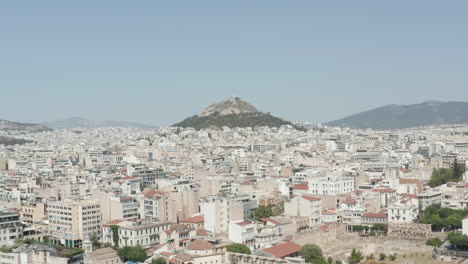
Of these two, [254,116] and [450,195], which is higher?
[254,116]

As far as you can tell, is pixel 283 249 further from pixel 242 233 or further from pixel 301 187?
pixel 301 187

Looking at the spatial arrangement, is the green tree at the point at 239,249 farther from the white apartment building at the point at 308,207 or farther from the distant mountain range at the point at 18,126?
the distant mountain range at the point at 18,126

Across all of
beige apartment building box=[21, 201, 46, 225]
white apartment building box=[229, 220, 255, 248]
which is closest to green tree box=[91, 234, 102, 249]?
beige apartment building box=[21, 201, 46, 225]

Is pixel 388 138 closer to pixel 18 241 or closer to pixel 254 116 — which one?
pixel 254 116

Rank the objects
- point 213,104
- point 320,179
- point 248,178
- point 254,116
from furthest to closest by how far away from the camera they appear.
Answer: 1. point 213,104
2. point 254,116
3. point 248,178
4. point 320,179

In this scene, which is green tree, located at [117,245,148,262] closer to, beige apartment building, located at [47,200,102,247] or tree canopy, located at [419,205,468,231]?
beige apartment building, located at [47,200,102,247]

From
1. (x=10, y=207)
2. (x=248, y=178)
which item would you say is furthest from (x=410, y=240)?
(x=10, y=207)
